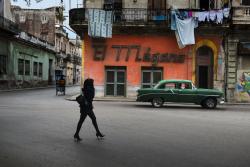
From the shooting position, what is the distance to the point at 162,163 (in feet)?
25.3

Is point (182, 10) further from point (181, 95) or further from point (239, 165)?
point (239, 165)

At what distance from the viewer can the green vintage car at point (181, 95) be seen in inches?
879

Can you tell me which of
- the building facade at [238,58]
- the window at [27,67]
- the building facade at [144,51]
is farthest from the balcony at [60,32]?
the building facade at [238,58]

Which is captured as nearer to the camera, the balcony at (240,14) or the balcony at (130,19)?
the balcony at (240,14)

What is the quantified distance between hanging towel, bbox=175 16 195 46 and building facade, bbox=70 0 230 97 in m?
0.66

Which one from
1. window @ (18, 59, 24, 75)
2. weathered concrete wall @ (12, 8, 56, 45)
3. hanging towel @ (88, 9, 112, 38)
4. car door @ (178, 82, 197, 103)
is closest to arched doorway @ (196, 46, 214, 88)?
hanging towel @ (88, 9, 112, 38)

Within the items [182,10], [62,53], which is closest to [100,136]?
[182,10]

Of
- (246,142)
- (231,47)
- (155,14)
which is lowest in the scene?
(246,142)

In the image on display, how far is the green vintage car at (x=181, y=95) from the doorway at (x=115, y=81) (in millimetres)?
7841

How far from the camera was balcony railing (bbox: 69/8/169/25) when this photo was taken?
29.0 metres

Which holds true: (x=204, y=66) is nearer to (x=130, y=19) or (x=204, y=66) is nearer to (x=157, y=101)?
(x=130, y=19)

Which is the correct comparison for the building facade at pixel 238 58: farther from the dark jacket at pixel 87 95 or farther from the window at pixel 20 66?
the window at pixel 20 66

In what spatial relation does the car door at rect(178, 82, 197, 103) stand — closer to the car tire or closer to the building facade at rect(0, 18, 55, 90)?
the car tire

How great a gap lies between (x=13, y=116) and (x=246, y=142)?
902cm
